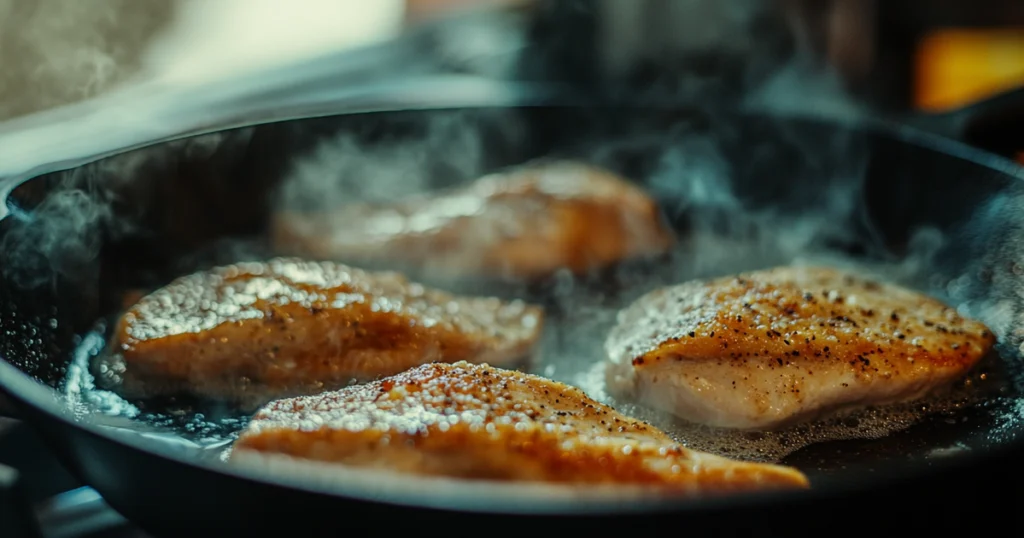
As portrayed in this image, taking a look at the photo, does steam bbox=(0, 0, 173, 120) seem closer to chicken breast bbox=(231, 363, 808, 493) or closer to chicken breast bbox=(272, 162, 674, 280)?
chicken breast bbox=(272, 162, 674, 280)

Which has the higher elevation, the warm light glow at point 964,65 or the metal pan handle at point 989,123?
the warm light glow at point 964,65


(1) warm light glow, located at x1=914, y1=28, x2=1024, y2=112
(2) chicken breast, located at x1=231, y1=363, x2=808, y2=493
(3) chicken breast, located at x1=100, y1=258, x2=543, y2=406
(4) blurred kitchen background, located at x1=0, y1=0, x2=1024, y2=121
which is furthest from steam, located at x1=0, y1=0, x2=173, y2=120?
(1) warm light glow, located at x1=914, y1=28, x2=1024, y2=112

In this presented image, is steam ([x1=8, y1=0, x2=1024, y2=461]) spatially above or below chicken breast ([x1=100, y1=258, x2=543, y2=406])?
above

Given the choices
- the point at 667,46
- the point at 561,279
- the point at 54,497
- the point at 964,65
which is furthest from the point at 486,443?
the point at 964,65

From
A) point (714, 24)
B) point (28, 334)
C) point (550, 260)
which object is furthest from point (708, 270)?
point (714, 24)

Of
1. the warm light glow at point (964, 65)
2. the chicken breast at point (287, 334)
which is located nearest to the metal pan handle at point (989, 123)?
the chicken breast at point (287, 334)

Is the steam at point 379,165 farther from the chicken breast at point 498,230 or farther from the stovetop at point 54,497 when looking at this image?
the stovetop at point 54,497

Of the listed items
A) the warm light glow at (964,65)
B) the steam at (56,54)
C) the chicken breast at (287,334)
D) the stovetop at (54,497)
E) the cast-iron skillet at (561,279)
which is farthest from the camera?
the warm light glow at (964,65)

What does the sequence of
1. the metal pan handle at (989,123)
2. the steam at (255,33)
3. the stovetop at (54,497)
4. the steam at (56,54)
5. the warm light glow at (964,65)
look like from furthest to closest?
the warm light glow at (964,65) < the steam at (255,33) < the steam at (56,54) < the metal pan handle at (989,123) < the stovetop at (54,497)
